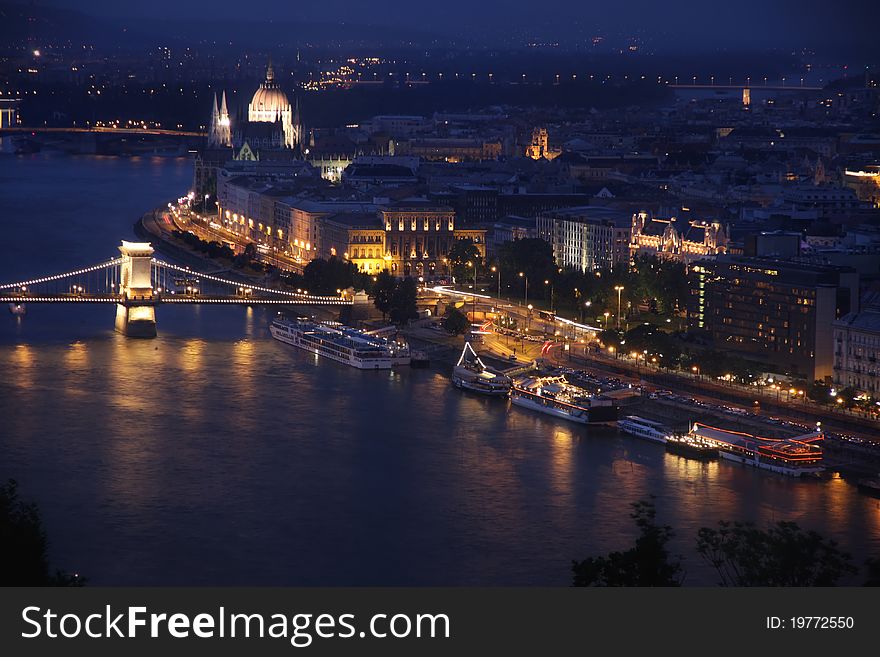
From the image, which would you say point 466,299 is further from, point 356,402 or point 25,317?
point 356,402

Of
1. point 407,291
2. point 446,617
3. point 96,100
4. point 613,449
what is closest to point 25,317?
point 407,291

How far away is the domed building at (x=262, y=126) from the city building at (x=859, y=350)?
574 inches

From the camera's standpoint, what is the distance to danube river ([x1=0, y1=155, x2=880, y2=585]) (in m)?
6.61

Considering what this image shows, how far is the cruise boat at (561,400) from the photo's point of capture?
9.30 meters

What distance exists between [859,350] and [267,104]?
19341 mm

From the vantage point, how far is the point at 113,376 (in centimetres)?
1005

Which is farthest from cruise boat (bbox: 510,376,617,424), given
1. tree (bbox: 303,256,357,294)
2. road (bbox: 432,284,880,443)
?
tree (bbox: 303,256,357,294)

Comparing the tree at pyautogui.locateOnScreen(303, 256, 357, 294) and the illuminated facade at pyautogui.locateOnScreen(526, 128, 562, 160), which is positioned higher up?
the illuminated facade at pyautogui.locateOnScreen(526, 128, 562, 160)

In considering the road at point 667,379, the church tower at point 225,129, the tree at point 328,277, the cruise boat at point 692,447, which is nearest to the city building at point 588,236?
the tree at point 328,277

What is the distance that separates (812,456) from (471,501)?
152cm

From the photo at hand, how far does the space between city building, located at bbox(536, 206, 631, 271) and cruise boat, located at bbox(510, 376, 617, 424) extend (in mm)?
3807

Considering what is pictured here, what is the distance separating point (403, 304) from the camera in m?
12.3

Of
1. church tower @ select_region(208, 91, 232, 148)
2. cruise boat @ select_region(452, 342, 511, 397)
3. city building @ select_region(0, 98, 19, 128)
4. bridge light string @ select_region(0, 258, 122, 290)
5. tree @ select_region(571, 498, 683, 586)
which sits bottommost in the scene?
cruise boat @ select_region(452, 342, 511, 397)

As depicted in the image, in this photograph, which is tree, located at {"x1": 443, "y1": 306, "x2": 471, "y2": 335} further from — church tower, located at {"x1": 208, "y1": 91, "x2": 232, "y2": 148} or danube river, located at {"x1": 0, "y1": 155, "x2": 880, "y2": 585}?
church tower, located at {"x1": 208, "y1": 91, "x2": 232, "y2": 148}
